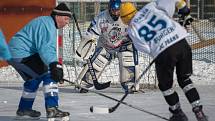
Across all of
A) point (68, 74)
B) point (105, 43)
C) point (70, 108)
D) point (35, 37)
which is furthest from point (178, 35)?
point (68, 74)

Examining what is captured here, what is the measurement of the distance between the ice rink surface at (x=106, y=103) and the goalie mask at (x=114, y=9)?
3.21 feet

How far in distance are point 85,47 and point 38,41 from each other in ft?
7.54

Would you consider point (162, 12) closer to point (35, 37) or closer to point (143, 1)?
point (35, 37)

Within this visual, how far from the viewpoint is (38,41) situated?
5.65m

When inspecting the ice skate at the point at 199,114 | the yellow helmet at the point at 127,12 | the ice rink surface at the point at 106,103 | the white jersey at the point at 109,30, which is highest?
the yellow helmet at the point at 127,12

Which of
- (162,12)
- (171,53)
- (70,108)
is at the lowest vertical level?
(70,108)

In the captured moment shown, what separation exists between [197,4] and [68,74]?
21.7ft

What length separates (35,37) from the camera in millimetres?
5688

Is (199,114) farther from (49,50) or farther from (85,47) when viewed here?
(85,47)

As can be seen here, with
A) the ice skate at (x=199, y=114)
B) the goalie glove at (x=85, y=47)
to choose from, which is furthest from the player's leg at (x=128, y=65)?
the ice skate at (x=199, y=114)

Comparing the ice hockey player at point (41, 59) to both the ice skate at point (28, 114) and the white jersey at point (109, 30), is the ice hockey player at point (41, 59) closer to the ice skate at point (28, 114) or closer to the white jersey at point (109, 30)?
the ice skate at point (28, 114)

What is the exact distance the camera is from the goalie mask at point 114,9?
7.62 metres

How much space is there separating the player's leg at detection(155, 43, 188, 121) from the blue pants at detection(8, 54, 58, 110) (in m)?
1.02

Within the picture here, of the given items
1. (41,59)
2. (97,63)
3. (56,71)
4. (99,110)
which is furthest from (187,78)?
(97,63)
